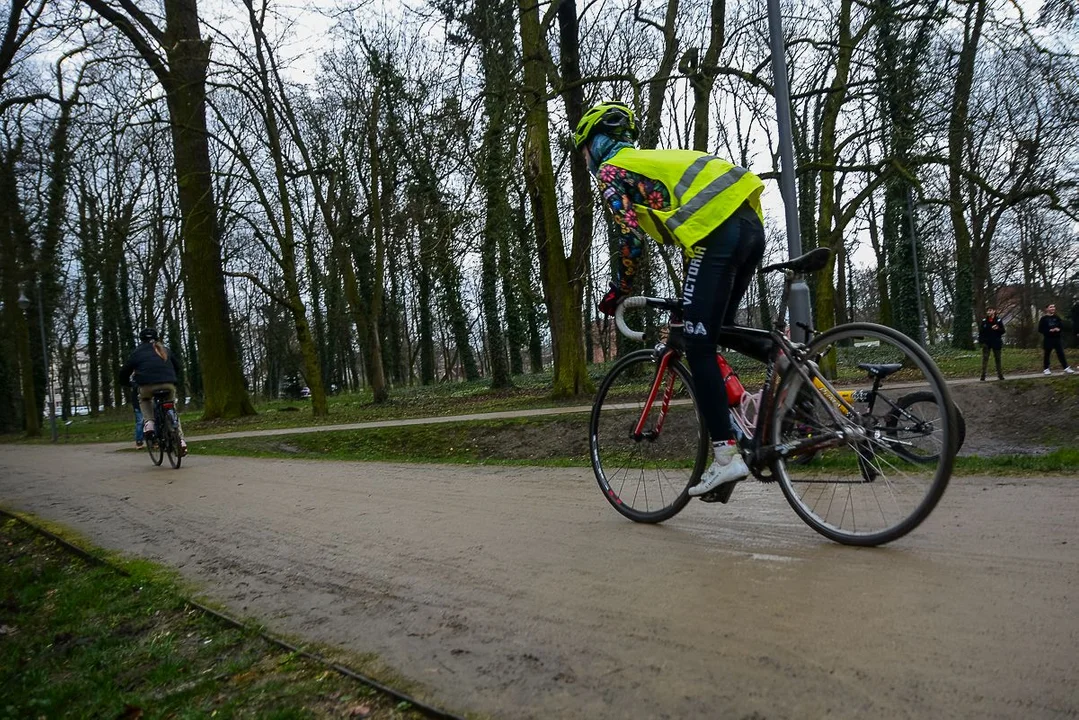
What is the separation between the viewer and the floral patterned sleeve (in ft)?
12.7

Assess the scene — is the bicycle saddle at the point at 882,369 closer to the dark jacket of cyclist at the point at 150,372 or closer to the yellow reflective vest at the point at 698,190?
the yellow reflective vest at the point at 698,190

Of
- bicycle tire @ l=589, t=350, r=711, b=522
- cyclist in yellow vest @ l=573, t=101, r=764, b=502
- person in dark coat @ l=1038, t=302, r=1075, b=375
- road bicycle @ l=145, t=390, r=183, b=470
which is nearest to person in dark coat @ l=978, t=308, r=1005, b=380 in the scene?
person in dark coat @ l=1038, t=302, r=1075, b=375

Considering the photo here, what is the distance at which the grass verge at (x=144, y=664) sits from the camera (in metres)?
2.51

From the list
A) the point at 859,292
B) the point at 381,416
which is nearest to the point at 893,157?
the point at 381,416

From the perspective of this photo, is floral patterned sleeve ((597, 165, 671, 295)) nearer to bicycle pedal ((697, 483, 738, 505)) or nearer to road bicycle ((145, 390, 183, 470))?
bicycle pedal ((697, 483, 738, 505))

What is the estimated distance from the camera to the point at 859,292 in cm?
6512

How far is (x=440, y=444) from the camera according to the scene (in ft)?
41.2

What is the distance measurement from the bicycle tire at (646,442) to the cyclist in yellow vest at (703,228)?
0.55 ft

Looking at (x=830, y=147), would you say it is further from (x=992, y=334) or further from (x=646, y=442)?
(x=646, y=442)

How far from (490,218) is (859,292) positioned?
57850 mm

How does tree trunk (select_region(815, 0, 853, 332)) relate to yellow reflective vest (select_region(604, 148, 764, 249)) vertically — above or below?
Result: above

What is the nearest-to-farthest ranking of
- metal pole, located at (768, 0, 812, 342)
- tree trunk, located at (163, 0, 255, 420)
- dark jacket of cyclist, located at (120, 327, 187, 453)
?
metal pole, located at (768, 0, 812, 342) → dark jacket of cyclist, located at (120, 327, 187, 453) → tree trunk, located at (163, 0, 255, 420)

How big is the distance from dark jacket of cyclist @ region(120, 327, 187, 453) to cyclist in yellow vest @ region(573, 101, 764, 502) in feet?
32.8

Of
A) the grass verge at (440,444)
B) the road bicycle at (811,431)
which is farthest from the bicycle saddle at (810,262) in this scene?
the grass verge at (440,444)
